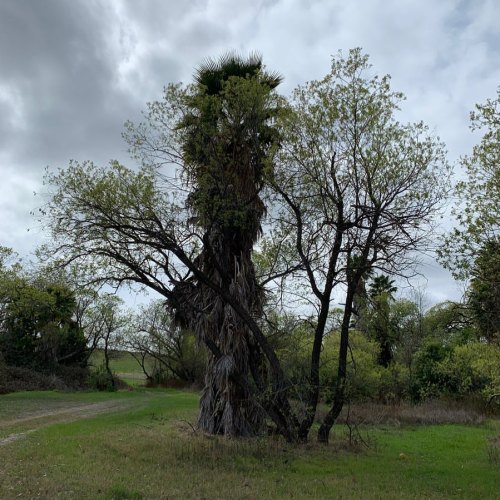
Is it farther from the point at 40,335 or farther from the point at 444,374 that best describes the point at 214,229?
the point at 40,335

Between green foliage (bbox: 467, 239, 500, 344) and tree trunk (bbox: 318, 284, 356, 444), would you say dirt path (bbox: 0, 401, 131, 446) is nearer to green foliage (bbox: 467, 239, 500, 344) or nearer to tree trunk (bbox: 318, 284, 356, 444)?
tree trunk (bbox: 318, 284, 356, 444)

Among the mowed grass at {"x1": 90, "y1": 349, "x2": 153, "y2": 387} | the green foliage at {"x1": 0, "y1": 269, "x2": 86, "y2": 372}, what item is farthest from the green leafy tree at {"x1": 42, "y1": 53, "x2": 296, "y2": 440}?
the mowed grass at {"x1": 90, "y1": 349, "x2": 153, "y2": 387}

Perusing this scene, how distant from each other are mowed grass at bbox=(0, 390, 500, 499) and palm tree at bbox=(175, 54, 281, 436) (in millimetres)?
1418

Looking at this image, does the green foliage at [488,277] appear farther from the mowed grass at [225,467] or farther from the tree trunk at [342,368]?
the mowed grass at [225,467]

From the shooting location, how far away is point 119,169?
490 inches

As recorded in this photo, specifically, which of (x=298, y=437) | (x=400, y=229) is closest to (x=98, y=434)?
(x=298, y=437)

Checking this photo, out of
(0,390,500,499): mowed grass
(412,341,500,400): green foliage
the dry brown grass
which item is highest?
(412,341,500,400): green foliage

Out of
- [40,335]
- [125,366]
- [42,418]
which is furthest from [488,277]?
[125,366]

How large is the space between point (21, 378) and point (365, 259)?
121 ft

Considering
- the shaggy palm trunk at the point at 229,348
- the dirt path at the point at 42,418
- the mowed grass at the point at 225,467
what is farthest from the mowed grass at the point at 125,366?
the shaggy palm trunk at the point at 229,348

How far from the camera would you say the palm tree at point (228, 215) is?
13789mm

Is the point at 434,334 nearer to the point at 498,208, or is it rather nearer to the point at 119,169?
the point at 498,208

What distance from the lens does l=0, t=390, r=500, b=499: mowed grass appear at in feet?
28.0

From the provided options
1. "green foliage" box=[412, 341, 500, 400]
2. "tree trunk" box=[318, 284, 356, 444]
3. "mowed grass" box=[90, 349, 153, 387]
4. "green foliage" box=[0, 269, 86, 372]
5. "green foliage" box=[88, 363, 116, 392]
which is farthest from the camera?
"mowed grass" box=[90, 349, 153, 387]
